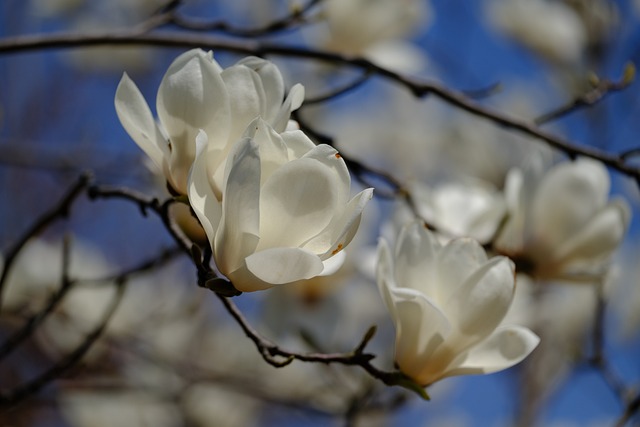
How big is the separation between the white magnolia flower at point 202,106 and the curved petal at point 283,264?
0.08m

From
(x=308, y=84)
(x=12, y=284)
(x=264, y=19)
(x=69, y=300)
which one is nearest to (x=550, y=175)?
(x=12, y=284)

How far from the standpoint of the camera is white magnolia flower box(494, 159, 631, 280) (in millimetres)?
916

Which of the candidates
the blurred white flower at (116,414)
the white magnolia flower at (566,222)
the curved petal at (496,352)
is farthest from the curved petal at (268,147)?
the blurred white flower at (116,414)

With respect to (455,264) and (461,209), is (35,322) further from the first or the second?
(461,209)

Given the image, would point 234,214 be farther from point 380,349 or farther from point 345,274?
point 380,349

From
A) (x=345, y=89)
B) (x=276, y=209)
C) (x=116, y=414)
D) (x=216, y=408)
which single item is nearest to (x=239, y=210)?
(x=276, y=209)

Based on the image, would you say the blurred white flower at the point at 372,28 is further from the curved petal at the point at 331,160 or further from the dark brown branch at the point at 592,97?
the curved petal at the point at 331,160

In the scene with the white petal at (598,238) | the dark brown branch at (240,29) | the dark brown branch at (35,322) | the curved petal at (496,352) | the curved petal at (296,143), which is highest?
the curved petal at (296,143)

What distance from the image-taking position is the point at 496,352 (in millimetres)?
612

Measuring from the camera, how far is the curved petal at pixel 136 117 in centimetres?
56

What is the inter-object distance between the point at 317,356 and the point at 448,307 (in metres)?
0.11

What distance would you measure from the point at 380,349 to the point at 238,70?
1.96m

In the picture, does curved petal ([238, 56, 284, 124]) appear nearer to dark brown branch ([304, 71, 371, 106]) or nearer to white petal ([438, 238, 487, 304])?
white petal ([438, 238, 487, 304])

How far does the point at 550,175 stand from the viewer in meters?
0.96
